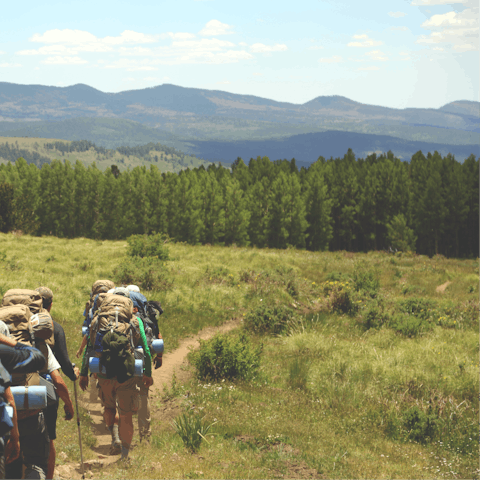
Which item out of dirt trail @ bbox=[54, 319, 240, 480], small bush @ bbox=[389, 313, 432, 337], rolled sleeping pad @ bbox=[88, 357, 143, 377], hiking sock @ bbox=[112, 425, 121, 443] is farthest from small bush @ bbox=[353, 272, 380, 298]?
rolled sleeping pad @ bbox=[88, 357, 143, 377]

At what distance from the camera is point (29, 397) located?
4465 mm

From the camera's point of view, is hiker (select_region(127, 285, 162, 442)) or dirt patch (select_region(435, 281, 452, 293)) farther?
dirt patch (select_region(435, 281, 452, 293))

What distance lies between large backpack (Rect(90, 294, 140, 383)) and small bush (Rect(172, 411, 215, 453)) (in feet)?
7.22

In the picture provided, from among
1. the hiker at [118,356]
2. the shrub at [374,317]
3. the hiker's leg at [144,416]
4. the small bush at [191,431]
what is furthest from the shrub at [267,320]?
the hiker at [118,356]

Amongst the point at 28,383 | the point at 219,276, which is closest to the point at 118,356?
the point at 28,383

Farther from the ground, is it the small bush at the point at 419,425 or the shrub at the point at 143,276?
the shrub at the point at 143,276

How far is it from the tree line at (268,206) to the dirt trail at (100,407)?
5127 cm

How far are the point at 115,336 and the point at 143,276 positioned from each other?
14.0 metres

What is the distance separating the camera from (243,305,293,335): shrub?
16.7 meters

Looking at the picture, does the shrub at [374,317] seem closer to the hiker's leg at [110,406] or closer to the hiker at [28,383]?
the hiker's leg at [110,406]

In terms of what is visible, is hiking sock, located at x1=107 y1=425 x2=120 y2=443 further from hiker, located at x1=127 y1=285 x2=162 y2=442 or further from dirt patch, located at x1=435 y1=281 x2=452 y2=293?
dirt patch, located at x1=435 y1=281 x2=452 y2=293

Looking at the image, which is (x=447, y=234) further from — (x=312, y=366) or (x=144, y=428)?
(x=144, y=428)

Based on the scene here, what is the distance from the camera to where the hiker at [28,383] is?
470 centimetres

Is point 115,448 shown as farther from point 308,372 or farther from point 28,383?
point 308,372
